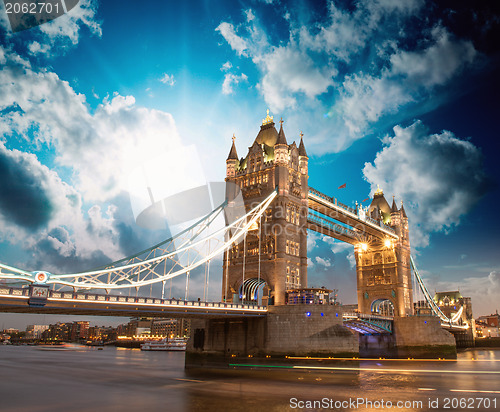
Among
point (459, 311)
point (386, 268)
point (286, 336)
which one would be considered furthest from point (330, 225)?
point (459, 311)

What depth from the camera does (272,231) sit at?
59188 millimetres

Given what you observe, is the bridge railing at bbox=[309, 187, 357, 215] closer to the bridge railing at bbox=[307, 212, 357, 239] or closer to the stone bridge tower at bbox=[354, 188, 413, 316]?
the bridge railing at bbox=[307, 212, 357, 239]

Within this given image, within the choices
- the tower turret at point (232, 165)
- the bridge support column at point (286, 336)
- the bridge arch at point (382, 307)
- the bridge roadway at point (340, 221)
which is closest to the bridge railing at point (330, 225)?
the bridge roadway at point (340, 221)

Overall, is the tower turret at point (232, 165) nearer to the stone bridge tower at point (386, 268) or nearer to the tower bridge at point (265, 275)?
the tower bridge at point (265, 275)

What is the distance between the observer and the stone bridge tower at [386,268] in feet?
295

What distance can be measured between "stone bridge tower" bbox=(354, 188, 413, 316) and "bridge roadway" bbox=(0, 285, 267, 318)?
54782 millimetres

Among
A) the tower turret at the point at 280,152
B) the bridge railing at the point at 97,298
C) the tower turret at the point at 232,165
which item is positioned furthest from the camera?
the tower turret at the point at 232,165

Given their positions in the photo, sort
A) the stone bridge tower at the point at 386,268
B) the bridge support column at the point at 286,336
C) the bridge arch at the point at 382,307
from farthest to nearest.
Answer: the bridge arch at the point at 382,307, the stone bridge tower at the point at 386,268, the bridge support column at the point at 286,336

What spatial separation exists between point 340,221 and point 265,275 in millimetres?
29339

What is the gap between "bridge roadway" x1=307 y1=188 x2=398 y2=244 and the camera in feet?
236

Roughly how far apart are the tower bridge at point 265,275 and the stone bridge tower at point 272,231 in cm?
15

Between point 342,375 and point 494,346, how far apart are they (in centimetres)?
12114

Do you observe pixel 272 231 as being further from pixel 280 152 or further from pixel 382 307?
pixel 382 307

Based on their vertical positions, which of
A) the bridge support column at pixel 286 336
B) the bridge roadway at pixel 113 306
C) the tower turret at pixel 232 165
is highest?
the tower turret at pixel 232 165
